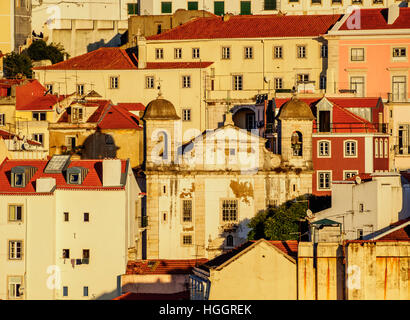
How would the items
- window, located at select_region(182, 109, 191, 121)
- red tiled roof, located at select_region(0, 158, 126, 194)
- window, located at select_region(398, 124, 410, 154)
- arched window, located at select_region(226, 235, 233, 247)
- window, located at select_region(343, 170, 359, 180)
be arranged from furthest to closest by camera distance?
window, located at select_region(182, 109, 191, 121), window, located at select_region(398, 124, 410, 154), window, located at select_region(343, 170, 359, 180), arched window, located at select_region(226, 235, 233, 247), red tiled roof, located at select_region(0, 158, 126, 194)

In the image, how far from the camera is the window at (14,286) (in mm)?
70250

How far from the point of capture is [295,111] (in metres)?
79.9

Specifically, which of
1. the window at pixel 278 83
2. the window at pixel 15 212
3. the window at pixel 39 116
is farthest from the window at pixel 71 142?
the window at pixel 15 212

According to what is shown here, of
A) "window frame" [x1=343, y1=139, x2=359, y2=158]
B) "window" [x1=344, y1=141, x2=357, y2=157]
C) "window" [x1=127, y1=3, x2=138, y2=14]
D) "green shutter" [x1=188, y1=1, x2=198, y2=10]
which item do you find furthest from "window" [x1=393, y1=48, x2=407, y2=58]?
"window" [x1=127, y1=3, x2=138, y2=14]

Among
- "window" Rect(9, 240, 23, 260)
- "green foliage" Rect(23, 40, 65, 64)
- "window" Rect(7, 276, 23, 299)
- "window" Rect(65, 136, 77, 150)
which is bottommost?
"window" Rect(7, 276, 23, 299)

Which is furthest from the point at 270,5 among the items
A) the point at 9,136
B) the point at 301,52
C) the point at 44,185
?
the point at 44,185

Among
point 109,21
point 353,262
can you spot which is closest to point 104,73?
point 109,21

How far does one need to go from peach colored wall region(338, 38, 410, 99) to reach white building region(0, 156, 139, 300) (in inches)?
1041

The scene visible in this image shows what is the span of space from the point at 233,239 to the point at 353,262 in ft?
76.5

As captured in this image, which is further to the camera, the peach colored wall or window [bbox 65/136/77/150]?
the peach colored wall

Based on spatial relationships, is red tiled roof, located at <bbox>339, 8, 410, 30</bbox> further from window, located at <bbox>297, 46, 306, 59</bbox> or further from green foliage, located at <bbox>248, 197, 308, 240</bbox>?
green foliage, located at <bbox>248, 197, 308, 240</bbox>

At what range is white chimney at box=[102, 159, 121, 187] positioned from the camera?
2864 inches

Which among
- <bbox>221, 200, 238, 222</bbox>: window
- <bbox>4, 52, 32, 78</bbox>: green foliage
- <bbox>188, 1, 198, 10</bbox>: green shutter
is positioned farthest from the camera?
<bbox>188, 1, 198, 10</bbox>: green shutter

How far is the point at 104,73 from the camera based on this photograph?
99125 millimetres
